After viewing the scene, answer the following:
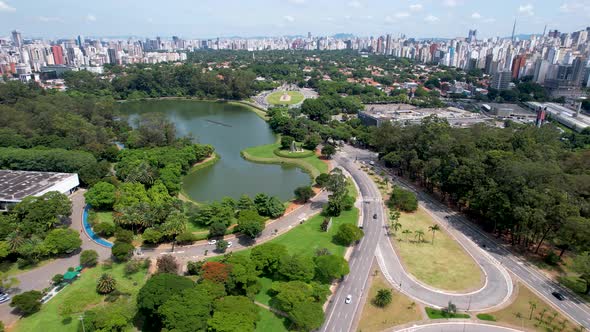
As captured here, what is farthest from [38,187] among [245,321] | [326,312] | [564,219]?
[564,219]

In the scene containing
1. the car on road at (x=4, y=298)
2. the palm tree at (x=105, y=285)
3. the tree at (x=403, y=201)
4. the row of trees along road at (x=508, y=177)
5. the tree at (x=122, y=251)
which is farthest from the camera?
the tree at (x=403, y=201)

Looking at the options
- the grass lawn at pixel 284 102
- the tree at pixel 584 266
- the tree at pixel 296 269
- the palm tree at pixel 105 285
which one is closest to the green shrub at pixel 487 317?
the tree at pixel 584 266

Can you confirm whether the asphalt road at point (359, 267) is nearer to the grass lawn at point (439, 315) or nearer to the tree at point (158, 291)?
the grass lawn at point (439, 315)

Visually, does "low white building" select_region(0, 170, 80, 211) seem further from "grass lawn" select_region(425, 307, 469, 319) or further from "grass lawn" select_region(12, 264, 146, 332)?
"grass lawn" select_region(425, 307, 469, 319)

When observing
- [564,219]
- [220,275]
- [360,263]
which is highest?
[564,219]

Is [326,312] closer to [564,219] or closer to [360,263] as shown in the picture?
[360,263]
